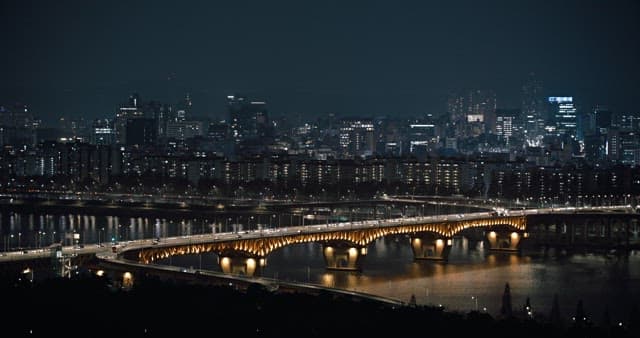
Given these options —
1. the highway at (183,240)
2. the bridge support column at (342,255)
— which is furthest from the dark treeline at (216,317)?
the bridge support column at (342,255)

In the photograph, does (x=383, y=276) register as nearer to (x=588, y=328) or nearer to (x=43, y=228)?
(x=588, y=328)

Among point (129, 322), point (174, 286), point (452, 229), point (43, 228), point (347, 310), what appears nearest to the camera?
point (129, 322)

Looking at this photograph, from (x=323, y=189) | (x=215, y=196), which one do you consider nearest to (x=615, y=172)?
(x=323, y=189)

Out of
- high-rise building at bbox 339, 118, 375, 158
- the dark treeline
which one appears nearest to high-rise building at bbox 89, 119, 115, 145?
high-rise building at bbox 339, 118, 375, 158

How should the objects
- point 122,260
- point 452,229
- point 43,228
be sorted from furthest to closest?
point 43,228 < point 452,229 < point 122,260

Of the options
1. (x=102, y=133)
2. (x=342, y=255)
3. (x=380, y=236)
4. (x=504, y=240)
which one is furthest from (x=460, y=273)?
(x=102, y=133)

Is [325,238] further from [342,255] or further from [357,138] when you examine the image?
[357,138]

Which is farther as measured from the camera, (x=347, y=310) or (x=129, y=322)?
(x=347, y=310)
